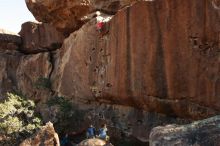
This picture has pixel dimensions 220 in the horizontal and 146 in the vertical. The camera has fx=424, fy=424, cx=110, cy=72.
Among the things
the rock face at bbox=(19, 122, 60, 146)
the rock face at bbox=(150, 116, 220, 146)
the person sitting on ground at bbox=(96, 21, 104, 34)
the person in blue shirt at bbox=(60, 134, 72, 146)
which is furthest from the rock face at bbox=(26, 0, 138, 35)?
the rock face at bbox=(150, 116, 220, 146)

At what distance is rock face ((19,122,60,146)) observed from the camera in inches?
631

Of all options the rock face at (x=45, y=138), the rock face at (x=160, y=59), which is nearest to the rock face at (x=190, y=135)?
the rock face at (x=160, y=59)

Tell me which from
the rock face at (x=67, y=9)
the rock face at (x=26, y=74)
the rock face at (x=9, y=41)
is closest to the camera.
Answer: the rock face at (x=67, y=9)

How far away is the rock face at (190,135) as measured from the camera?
8183mm

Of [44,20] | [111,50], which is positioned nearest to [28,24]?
[44,20]

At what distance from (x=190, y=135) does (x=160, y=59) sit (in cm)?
695

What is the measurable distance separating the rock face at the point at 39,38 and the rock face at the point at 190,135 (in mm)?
16510

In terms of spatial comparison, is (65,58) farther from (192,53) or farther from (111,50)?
(192,53)

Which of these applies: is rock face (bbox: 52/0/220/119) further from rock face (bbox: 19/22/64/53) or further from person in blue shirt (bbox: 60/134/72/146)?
rock face (bbox: 19/22/64/53)

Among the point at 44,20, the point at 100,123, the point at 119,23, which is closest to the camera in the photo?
the point at 119,23

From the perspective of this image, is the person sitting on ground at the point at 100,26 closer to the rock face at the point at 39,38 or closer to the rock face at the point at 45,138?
the rock face at the point at 45,138

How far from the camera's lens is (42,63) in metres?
25.1

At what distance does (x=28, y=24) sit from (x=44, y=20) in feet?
10.7

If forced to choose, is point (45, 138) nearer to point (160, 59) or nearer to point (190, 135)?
point (160, 59)
